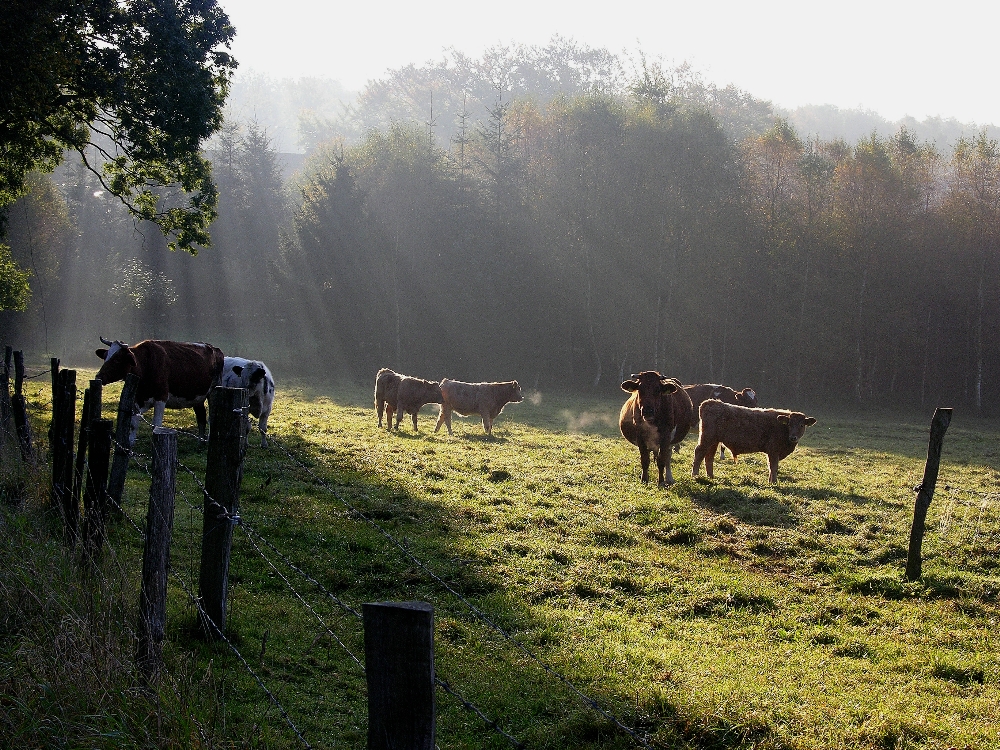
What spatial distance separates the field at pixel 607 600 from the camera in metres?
5.52

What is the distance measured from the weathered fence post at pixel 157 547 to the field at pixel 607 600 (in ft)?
0.87

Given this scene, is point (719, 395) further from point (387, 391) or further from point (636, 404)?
point (387, 391)

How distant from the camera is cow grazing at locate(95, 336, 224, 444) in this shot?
14.0 meters

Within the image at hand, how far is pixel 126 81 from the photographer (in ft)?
57.7

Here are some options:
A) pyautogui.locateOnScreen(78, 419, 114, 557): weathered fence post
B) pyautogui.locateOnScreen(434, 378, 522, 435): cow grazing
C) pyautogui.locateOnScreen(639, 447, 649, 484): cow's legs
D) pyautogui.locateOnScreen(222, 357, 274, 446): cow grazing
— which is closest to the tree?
pyautogui.locateOnScreen(222, 357, 274, 446): cow grazing

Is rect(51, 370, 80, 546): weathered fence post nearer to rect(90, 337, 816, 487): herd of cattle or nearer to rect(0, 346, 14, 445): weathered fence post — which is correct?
rect(0, 346, 14, 445): weathered fence post

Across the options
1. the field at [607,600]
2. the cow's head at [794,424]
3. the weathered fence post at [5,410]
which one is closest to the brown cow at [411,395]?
the field at [607,600]

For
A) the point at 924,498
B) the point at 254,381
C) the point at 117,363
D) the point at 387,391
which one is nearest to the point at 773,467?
the point at 924,498

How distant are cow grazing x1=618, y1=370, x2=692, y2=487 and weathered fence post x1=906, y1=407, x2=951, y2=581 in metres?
5.32

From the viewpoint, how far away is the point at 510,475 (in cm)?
1519

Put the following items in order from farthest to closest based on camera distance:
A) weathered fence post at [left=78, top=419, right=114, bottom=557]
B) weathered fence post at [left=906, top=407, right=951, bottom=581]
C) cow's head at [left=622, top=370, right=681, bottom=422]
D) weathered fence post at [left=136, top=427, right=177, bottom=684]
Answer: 1. cow's head at [left=622, top=370, right=681, bottom=422]
2. weathered fence post at [left=906, top=407, right=951, bottom=581]
3. weathered fence post at [left=78, top=419, right=114, bottom=557]
4. weathered fence post at [left=136, top=427, right=177, bottom=684]

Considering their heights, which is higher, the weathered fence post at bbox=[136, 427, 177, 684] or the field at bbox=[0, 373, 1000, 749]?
the weathered fence post at bbox=[136, 427, 177, 684]

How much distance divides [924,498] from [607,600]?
13.9 ft

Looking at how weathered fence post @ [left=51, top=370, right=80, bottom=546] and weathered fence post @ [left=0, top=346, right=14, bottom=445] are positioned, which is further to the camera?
weathered fence post @ [left=0, top=346, right=14, bottom=445]
